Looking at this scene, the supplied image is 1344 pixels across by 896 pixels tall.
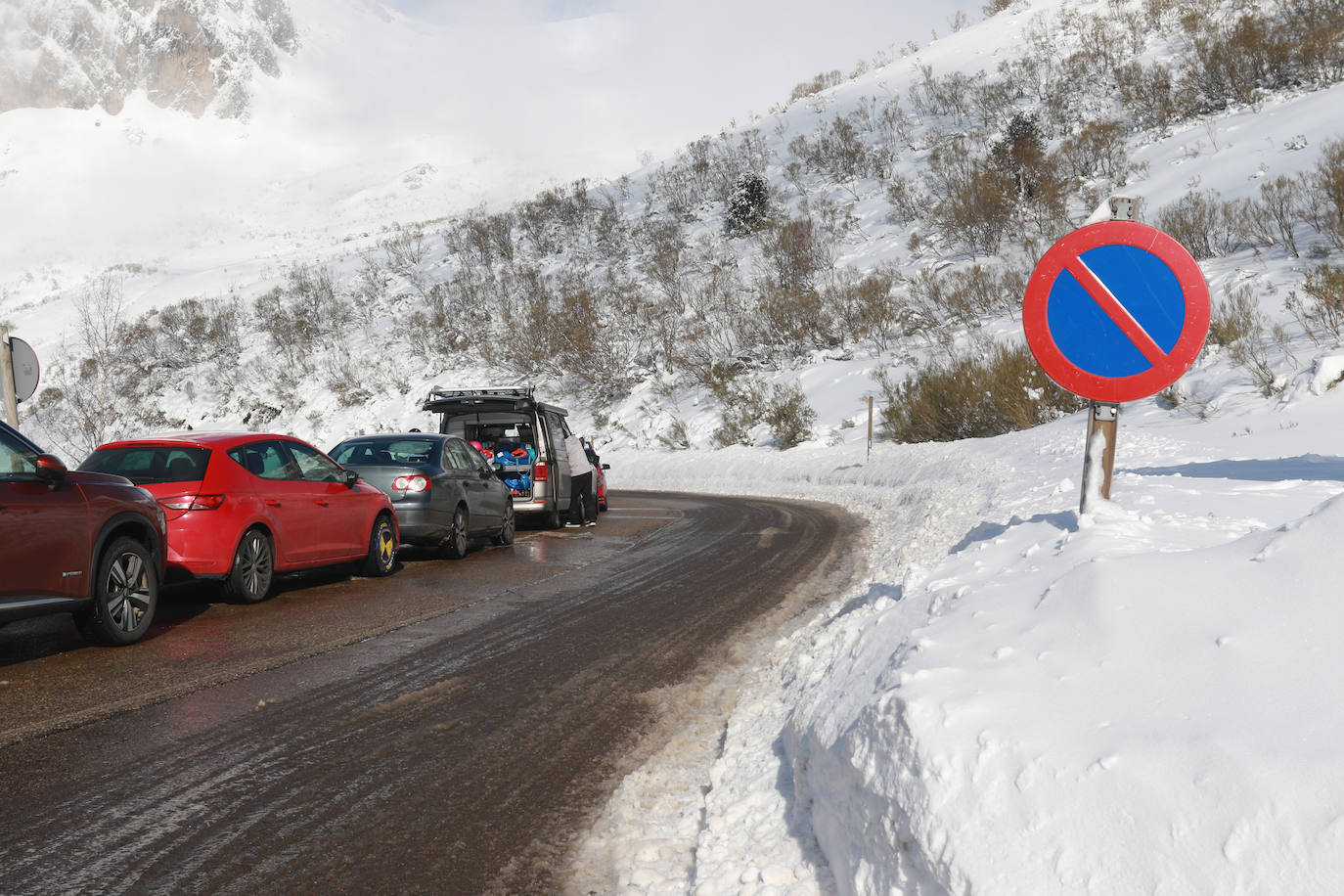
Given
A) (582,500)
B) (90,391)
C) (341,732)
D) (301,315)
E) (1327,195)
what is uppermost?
(301,315)

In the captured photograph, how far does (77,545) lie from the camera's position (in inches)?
256

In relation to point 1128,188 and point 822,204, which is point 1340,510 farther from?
point 822,204

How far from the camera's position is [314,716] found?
518cm

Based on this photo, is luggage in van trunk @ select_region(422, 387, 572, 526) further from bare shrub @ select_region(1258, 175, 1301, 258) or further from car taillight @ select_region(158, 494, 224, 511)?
bare shrub @ select_region(1258, 175, 1301, 258)

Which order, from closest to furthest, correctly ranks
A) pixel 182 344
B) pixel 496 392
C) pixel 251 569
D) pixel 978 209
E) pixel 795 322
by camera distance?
pixel 251 569 → pixel 496 392 → pixel 978 209 → pixel 795 322 → pixel 182 344

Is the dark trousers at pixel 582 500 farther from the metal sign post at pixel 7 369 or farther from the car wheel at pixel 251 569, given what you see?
the metal sign post at pixel 7 369

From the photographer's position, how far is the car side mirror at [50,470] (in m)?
6.33

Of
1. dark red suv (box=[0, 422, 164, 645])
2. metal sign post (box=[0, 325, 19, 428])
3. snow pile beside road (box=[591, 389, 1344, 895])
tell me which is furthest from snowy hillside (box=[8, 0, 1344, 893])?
metal sign post (box=[0, 325, 19, 428])

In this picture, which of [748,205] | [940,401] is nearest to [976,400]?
[940,401]

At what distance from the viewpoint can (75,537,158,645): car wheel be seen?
22.2 ft

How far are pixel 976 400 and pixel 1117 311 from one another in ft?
73.8

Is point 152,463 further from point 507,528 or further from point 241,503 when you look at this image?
point 507,528

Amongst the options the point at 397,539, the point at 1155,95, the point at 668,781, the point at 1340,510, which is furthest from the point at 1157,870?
the point at 1155,95

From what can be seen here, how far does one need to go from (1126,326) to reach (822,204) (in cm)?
4873
